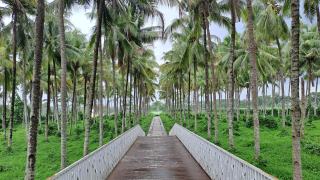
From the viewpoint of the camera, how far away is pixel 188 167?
7.77 metres

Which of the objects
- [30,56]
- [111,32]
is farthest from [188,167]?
[30,56]

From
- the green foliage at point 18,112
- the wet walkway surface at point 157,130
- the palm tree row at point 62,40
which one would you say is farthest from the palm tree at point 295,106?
the green foliage at point 18,112

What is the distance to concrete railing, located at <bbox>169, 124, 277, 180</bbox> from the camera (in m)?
A: 3.94

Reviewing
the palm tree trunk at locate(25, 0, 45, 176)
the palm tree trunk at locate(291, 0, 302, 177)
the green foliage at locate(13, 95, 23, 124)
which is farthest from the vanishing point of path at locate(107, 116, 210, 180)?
the green foliage at locate(13, 95, 23, 124)

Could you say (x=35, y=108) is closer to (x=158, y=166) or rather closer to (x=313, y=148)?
(x=158, y=166)

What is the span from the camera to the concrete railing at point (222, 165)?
155 inches

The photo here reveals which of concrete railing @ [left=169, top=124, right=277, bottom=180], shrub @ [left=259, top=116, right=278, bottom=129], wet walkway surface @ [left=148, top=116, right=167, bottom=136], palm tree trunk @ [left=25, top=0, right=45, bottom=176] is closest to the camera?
concrete railing @ [left=169, top=124, right=277, bottom=180]

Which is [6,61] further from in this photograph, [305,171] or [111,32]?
[305,171]

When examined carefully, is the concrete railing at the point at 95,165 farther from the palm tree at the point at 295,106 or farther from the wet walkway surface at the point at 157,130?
the wet walkway surface at the point at 157,130

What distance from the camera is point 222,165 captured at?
5.54 metres

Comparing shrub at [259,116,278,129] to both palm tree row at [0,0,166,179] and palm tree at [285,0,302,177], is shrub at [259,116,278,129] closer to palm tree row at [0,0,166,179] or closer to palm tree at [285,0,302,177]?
palm tree row at [0,0,166,179]

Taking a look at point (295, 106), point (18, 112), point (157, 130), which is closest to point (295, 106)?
point (295, 106)

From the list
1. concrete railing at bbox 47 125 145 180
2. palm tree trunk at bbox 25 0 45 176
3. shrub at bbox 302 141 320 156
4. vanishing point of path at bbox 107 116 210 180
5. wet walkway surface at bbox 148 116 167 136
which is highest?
palm tree trunk at bbox 25 0 45 176

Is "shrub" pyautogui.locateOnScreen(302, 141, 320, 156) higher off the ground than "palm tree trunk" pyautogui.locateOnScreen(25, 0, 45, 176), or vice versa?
"palm tree trunk" pyautogui.locateOnScreen(25, 0, 45, 176)
